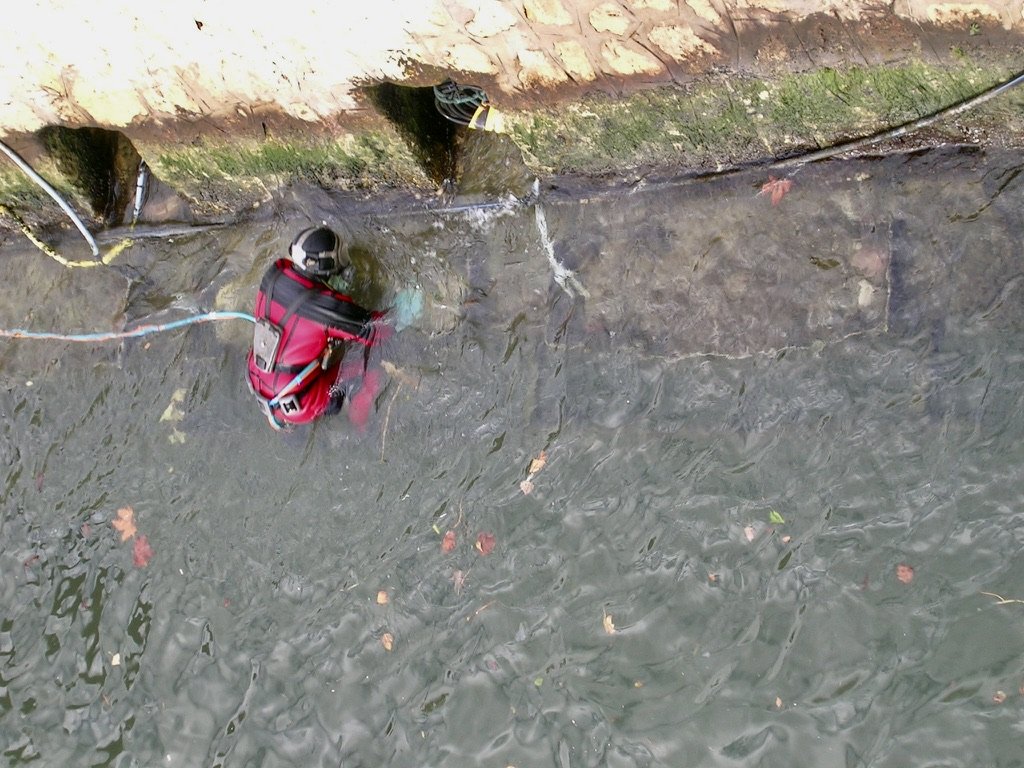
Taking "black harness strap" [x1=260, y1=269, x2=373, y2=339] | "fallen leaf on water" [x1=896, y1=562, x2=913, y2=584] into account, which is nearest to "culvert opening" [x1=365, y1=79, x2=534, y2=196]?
"black harness strap" [x1=260, y1=269, x2=373, y2=339]

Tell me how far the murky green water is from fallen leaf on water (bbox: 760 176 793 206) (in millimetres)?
48

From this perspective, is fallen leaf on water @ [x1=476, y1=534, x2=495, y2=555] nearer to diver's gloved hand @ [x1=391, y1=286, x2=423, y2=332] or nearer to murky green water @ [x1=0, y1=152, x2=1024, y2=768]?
murky green water @ [x1=0, y1=152, x2=1024, y2=768]

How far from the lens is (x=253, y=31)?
482 cm

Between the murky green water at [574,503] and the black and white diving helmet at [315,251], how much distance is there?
38 cm

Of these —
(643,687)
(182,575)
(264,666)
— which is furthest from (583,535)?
(182,575)

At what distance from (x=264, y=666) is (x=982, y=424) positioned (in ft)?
14.2

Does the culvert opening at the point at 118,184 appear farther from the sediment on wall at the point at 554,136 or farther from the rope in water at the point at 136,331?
the rope in water at the point at 136,331

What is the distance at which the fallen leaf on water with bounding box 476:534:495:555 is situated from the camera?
543 centimetres

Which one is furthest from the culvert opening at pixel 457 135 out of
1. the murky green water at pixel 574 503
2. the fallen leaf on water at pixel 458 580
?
the fallen leaf on water at pixel 458 580

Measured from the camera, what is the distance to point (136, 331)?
21.6 ft

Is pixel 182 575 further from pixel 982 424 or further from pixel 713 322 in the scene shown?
pixel 982 424

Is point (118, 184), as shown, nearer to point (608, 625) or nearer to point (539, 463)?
point (539, 463)

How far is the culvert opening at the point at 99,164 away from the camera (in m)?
6.16

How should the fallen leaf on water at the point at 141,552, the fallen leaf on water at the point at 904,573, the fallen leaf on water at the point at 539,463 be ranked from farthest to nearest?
the fallen leaf on water at the point at 141,552 < the fallen leaf on water at the point at 539,463 < the fallen leaf on water at the point at 904,573
